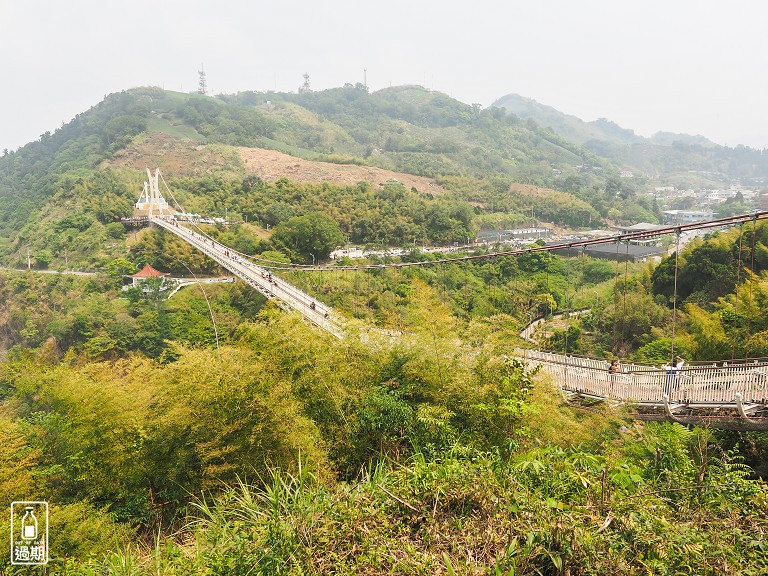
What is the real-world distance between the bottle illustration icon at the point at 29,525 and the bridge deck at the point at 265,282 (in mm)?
4726

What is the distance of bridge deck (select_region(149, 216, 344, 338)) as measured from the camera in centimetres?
1098

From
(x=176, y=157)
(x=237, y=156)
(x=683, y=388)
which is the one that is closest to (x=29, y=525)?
(x=683, y=388)

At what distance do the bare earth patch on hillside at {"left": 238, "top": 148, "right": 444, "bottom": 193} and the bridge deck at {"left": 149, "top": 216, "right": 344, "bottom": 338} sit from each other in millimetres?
19101

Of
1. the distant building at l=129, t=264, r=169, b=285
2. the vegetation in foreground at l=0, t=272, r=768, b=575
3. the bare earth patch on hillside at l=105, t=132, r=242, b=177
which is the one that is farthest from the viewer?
the bare earth patch on hillside at l=105, t=132, r=242, b=177

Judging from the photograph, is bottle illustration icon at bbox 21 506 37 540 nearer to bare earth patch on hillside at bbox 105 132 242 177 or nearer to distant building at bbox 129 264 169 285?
distant building at bbox 129 264 169 285

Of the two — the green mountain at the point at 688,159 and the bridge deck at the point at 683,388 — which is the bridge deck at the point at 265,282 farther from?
the green mountain at the point at 688,159

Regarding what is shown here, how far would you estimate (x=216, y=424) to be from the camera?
5371 millimetres

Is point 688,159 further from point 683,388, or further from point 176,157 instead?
point 683,388

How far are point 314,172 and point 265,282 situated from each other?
35.1 meters

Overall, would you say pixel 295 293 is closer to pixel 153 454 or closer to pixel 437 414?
pixel 153 454

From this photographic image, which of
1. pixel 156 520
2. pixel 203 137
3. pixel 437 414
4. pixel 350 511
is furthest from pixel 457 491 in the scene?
pixel 203 137

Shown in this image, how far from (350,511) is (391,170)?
57.3 m

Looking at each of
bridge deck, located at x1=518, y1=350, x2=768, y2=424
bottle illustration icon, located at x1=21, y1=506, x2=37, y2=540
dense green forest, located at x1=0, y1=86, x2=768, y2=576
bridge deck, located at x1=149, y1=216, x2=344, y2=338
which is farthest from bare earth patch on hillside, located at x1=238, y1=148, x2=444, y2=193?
bottle illustration icon, located at x1=21, y1=506, x2=37, y2=540

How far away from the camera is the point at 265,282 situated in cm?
1723
